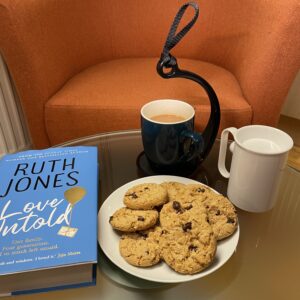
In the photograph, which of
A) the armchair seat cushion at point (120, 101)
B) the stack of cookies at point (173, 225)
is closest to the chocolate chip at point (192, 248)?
the stack of cookies at point (173, 225)

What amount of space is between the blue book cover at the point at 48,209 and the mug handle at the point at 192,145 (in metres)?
0.20

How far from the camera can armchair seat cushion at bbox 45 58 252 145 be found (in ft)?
3.41

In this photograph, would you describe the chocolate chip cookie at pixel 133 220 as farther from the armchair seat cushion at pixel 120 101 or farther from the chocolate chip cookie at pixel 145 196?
the armchair seat cushion at pixel 120 101

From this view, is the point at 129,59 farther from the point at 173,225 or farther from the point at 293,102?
the point at 173,225

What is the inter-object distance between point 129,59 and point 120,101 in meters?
0.40

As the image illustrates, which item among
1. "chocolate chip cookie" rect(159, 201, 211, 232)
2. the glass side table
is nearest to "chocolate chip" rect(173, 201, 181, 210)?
"chocolate chip cookie" rect(159, 201, 211, 232)

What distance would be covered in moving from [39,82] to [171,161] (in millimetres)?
575

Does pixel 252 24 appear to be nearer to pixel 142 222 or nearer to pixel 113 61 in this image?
pixel 113 61

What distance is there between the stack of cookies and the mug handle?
0.30 feet

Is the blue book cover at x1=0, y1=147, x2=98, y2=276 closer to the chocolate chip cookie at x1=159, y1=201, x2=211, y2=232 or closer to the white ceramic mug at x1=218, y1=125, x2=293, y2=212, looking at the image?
the chocolate chip cookie at x1=159, y1=201, x2=211, y2=232

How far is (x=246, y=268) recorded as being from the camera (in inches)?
23.1

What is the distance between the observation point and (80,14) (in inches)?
49.4

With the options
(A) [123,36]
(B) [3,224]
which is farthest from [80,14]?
(B) [3,224]

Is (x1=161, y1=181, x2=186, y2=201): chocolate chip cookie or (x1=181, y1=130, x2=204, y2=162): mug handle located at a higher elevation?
(x1=181, y1=130, x2=204, y2=162): mug handle
